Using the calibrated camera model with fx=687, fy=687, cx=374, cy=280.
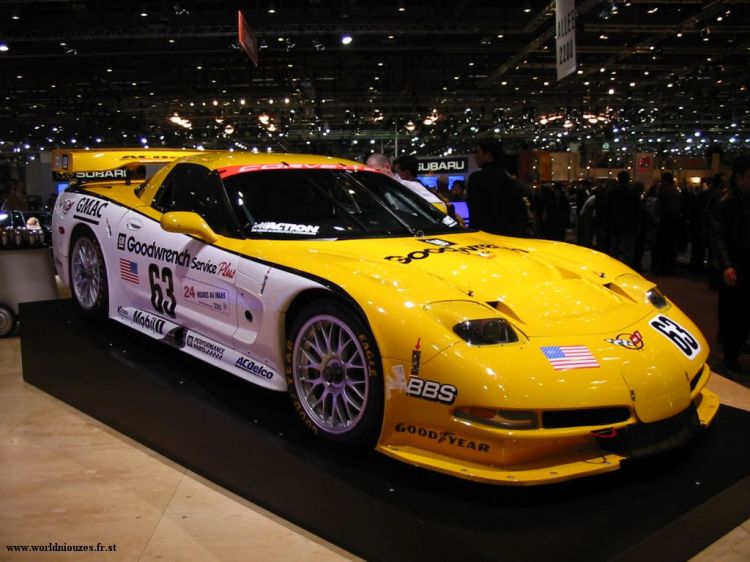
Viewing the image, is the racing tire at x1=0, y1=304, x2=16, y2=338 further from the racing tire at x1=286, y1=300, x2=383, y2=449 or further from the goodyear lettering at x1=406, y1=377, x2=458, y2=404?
the goodyear lettering at x1=406, y1=377, x2=458, y2=404

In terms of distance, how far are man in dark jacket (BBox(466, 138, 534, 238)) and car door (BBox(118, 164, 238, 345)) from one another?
2.16 metres

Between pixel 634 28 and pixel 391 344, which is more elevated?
pixel 634 28

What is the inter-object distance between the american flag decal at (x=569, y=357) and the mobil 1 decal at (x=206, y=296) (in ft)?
5.04

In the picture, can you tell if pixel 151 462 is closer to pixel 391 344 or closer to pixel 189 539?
pixel 189 539

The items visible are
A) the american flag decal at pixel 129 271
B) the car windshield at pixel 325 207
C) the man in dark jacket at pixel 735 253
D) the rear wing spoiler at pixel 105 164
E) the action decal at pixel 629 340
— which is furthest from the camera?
the rear wing spoiler at pixel 105 164

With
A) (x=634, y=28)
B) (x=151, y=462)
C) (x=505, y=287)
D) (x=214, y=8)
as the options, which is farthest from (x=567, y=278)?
(x=214, y=8)

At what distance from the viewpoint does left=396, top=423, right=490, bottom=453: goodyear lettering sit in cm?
229

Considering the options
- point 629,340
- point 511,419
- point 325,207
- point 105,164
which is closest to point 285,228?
point 325,207

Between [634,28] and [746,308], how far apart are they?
9.34m

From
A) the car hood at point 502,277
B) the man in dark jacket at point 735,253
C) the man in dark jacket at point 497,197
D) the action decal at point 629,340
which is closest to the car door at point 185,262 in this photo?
the car hood at point 502,277

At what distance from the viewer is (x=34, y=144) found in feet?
111

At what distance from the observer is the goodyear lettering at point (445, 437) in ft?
7.52

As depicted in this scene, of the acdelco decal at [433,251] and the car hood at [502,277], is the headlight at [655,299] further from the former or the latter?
the acdelco decal at [433,251]

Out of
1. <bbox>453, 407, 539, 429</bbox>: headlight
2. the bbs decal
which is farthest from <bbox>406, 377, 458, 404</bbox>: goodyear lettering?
the bbs decal
